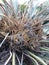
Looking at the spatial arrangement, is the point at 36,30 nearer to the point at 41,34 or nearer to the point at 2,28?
the point at 41,34

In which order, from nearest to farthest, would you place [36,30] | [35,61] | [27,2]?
[35,61], [36,30], [27,2]

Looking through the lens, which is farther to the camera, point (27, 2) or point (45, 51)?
point (27, 2)

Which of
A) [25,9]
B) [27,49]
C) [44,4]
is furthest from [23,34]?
[44,4]

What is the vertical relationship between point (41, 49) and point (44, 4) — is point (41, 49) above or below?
below

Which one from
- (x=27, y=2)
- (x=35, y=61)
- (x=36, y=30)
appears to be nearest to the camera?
(x=35, y=61)

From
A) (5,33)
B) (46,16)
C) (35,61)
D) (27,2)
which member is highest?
(27,2)

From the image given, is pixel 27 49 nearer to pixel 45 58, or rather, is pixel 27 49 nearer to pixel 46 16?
pixel 45 58
